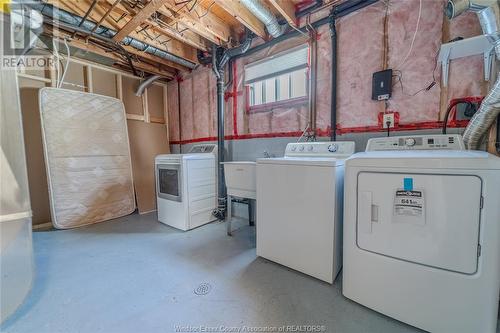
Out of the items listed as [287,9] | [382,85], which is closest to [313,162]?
[382,85]

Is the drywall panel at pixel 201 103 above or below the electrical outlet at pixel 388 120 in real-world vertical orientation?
above

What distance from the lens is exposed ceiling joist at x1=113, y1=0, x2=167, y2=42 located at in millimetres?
1956

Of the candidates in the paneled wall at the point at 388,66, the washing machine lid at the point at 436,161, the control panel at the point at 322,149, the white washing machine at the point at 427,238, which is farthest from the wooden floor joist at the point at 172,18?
the white washing machine at the point at 427,238

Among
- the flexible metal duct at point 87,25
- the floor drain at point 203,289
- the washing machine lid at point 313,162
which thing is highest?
the flexible metal duct at point 87,25

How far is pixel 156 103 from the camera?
4.12m

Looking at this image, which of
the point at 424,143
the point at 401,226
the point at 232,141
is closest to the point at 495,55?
the point at 424,143

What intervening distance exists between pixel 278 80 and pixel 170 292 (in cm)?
259

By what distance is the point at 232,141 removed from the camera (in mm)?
3242

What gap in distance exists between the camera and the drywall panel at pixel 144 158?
353cm

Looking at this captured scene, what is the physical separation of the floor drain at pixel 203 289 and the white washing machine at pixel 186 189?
3.89 feet

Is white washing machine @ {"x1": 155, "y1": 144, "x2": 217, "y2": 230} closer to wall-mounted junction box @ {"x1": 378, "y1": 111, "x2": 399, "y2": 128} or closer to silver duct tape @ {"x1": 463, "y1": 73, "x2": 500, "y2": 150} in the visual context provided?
wall-mounted junction box @ {"x1": 378, "y1": 111, "x2": 399, "y2": 128}

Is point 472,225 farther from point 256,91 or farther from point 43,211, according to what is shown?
point 43,211

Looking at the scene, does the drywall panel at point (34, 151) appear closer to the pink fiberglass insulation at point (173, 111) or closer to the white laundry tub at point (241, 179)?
the pink fiberglass insulation at point (173, 111)

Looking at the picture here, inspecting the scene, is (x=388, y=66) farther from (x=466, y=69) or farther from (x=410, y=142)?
(x=410, y=142)
